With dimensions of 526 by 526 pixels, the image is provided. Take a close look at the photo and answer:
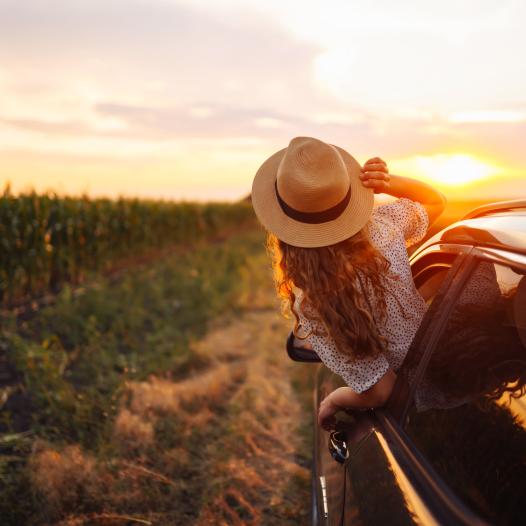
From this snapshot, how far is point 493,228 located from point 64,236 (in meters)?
11.2

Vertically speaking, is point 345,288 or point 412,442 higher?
point 345,288

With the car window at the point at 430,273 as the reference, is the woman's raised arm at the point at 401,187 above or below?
above

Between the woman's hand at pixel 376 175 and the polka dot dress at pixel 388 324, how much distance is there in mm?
120

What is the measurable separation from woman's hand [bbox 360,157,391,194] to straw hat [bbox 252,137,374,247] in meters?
0.07

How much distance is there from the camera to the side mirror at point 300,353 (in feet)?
7.55

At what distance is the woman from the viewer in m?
1.84

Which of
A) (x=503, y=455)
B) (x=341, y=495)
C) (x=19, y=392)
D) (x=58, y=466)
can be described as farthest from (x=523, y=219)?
(x=19, y=392)

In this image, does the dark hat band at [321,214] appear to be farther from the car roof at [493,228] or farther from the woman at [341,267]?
the car roof at [493,228]

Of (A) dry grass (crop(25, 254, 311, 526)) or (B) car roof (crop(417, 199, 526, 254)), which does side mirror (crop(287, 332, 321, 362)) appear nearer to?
(B) car roof (crop(417, 199, 526, 254))

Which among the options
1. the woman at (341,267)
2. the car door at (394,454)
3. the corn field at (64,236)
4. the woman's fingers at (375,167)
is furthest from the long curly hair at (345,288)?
the corn field at (64,236)

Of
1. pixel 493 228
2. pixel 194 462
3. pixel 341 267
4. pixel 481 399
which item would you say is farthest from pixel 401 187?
pixel 194 462

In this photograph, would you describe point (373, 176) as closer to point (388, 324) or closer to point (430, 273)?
point (430, 273)

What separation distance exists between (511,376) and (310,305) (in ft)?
2.24

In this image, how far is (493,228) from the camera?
1.64 meters
